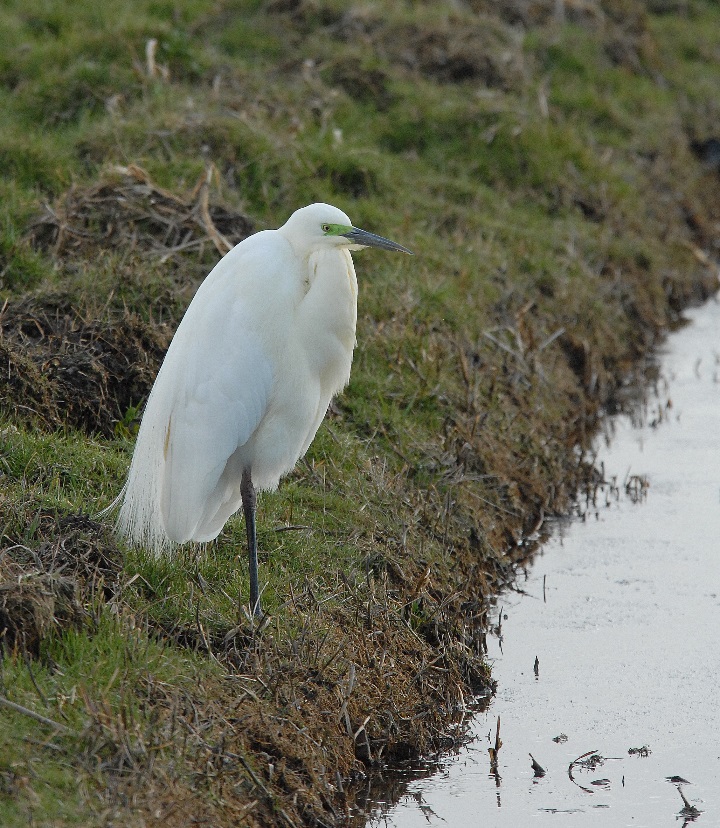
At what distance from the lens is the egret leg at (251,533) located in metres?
4.57

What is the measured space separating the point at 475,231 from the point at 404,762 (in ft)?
15.9

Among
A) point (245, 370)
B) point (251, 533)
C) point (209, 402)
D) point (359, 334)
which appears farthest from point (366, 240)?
point (359, 334)

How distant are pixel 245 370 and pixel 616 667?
6.43 ft

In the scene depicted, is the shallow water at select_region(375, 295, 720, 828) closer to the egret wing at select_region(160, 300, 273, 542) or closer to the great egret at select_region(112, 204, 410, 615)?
the great egret at select_region(112, 204, 410, 615)

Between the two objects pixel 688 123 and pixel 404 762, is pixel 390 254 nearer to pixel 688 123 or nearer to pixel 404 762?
pixel 404 762

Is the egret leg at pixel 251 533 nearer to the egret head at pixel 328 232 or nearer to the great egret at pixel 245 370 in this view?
the great egret at pixel 245 370

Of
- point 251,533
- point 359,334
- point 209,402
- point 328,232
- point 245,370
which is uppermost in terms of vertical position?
point 328,232

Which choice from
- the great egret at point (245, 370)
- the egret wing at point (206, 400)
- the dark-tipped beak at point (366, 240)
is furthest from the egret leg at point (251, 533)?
the dark-tipped beak at point (366, 240)

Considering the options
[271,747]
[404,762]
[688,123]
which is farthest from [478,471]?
[688,123]

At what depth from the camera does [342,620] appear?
4805 mm

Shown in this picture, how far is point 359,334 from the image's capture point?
6879 millimetres

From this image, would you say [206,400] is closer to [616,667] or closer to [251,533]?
[251,533]

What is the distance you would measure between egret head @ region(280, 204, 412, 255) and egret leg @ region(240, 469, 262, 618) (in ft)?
2.89

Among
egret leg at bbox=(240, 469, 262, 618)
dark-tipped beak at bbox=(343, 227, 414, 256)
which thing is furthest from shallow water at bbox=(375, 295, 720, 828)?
dark-tipped beak at bbox=(343, 227, 414, 256)
